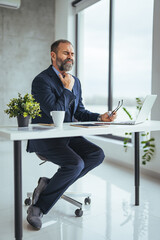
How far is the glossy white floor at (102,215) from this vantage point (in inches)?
74.8

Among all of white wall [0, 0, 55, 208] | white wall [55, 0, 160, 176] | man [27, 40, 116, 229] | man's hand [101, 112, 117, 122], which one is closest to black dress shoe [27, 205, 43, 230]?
man [27, 40, 116, 229]

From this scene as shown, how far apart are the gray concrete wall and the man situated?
133 inches

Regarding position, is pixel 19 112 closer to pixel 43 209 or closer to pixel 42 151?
pixel 42 151

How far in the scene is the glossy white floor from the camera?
1899mm

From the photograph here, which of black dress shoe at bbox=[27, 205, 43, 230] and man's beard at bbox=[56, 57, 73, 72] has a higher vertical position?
man's beard at bbox=[56, 57, 73, 72]

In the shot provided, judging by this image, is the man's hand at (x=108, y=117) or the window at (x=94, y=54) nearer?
the man's hand at (x=108, y=117)

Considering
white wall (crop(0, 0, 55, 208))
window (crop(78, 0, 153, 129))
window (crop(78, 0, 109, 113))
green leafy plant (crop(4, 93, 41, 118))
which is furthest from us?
white wall (crop(0, 0, 55, 208))

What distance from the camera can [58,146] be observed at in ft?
6.66

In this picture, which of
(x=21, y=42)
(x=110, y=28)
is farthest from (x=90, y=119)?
(x=21, y=42)

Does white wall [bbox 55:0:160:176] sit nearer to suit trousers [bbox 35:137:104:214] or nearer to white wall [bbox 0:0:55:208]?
white wall [bbox 0:0:55:208]

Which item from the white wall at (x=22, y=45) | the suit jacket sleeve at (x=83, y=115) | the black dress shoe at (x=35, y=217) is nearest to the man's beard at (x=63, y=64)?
the suit jacket sleeve at (x=83, y=115)

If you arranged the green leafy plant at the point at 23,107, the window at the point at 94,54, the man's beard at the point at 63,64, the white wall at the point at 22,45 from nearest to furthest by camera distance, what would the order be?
the green leafy plant at the point at 23,107, the man's beard at the point at 63,64, the window at the point at 94,54, the white wall at the point at 22,45

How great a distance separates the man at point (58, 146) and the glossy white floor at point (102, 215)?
17 centimetres

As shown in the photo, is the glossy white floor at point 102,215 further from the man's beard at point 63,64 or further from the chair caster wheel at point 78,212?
the man's beard at point 63,64
